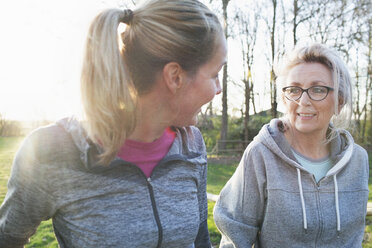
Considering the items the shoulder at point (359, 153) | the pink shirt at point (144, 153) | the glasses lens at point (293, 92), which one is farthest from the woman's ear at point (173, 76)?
the shoulder at point (359, 153)

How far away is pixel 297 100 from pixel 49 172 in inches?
61.3

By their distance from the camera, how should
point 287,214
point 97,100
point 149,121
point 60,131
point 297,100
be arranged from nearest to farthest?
point 97,100
point 60,131
point 149,121
point 287,214
point 297,100

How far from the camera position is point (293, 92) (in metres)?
2.06

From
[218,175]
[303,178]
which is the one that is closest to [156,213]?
[303,178]

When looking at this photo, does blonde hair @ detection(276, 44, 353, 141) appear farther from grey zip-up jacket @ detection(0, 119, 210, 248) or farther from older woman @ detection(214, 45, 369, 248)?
grey zip-up jacket @ detection(0, 119, 210, 248)

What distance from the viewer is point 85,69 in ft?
3.92

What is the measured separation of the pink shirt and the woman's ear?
0.97 ft

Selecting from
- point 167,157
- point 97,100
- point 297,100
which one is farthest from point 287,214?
point 97,100

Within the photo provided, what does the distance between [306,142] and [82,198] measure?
154 centimetres

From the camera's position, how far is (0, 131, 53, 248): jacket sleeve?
1212 millimetres

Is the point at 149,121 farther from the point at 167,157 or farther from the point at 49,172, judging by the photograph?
the point at 49,172

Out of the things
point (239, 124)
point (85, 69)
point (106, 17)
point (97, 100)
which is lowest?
point (239, 124)

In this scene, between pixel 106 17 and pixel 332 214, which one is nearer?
pixel 106 17

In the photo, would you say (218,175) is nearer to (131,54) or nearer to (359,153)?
(359,153)
